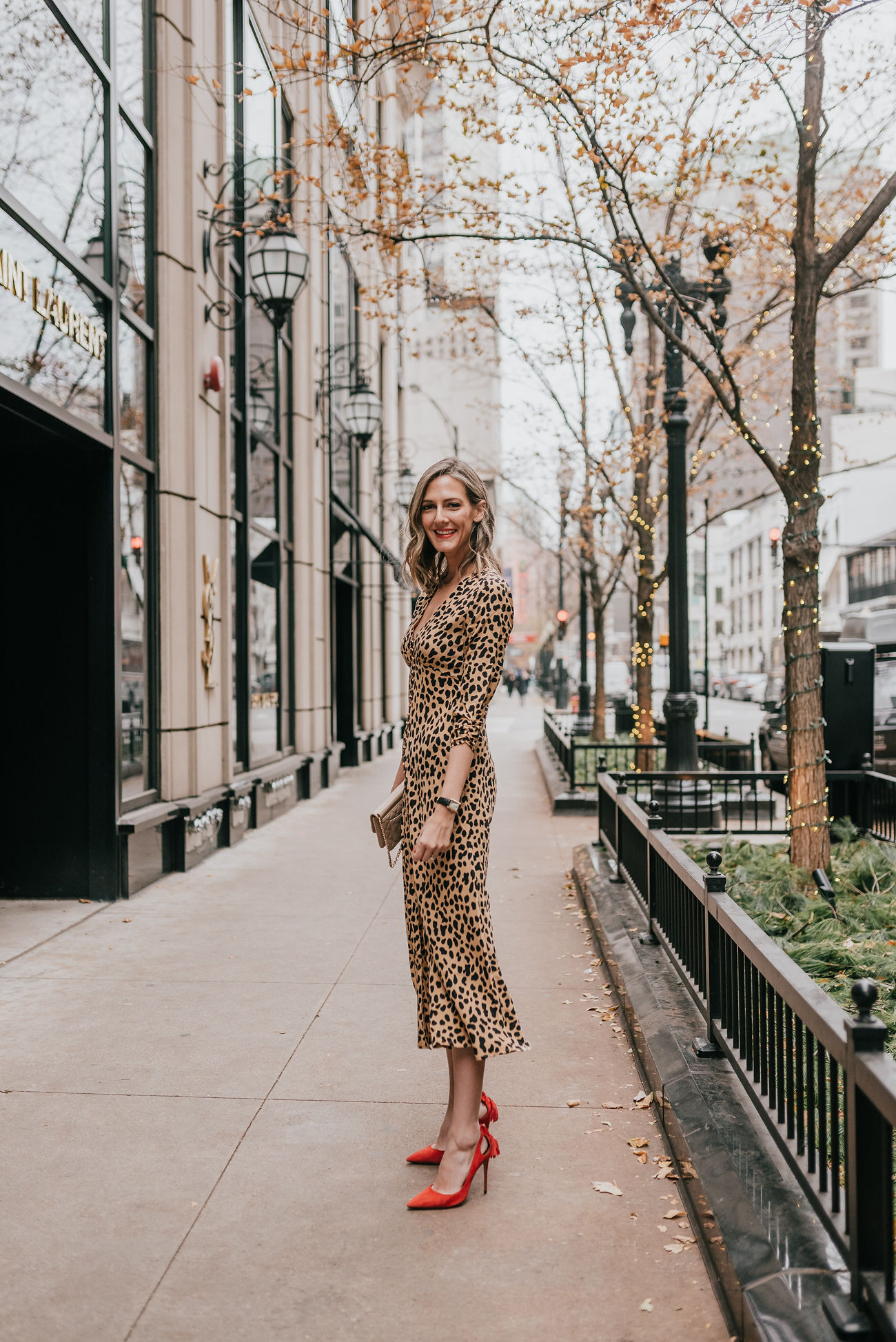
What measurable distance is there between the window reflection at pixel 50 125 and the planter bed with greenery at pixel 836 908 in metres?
5.93


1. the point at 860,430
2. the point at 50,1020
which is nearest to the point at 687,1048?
the point at 50,1020

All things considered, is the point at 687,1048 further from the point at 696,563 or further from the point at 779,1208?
the point at 696,563

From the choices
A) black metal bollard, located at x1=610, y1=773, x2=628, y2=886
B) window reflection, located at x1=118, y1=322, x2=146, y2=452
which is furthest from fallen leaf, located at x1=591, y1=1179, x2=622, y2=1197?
window reflection, located at x1=118, y1=322, x2=146, y2=452

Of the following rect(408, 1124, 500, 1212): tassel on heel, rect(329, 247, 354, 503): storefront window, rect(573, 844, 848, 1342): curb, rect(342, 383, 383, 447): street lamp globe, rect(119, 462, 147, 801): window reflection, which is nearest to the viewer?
rect(573, 844, 848, 1342): curb

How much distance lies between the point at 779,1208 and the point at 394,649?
79.3ft

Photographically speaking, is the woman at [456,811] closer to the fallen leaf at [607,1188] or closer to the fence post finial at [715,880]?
the fallen leaf at [607,1188]

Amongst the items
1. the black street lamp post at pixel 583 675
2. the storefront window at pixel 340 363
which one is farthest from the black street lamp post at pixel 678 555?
the black street lamp post at pixel 583 675

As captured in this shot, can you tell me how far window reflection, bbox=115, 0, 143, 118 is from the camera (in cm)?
852

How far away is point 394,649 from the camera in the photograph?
26891 mm

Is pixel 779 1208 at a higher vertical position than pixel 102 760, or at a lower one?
lower

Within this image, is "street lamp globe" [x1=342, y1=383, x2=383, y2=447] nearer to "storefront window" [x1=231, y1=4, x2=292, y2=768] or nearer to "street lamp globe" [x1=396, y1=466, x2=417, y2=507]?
"storefront window" [x1=231, y1=4, x2=292, y2=768]

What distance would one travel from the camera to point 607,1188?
3492 mm

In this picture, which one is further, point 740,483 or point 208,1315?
point 740,483

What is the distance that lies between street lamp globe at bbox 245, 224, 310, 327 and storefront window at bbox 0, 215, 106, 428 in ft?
9.57
